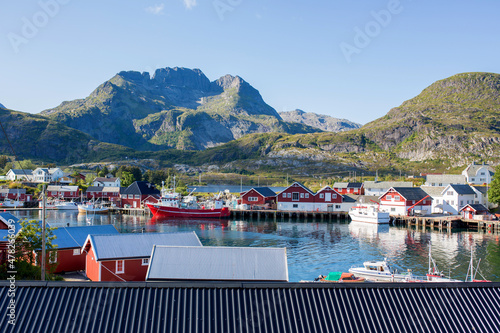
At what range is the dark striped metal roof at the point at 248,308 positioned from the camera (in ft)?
34.0

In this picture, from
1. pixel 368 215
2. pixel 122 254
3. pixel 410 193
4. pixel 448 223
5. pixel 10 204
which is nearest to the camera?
pixel 122 254

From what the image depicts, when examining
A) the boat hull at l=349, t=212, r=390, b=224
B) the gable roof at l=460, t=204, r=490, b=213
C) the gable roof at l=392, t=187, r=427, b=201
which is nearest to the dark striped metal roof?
the boat hull at l=349, t=212, r=390, b=224

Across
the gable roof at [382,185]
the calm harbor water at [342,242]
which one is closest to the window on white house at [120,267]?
the calm harbor water at [342,242]

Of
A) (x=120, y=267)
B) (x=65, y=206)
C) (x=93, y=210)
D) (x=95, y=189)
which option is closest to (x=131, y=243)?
(x=120, y=267)

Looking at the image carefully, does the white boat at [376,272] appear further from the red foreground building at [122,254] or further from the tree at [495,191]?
the tree at [495,191]

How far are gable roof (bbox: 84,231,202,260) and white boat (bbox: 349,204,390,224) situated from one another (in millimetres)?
54683

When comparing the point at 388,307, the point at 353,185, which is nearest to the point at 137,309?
the point at 388,307

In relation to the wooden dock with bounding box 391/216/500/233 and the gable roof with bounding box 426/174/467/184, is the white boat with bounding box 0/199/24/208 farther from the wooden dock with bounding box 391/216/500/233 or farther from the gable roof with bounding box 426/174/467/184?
the gable roof with bounding box 426/174/467/184

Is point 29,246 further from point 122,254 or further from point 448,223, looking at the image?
point 448,223

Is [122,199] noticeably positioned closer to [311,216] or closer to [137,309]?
[311,216]

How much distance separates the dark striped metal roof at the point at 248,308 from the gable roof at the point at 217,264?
7.07 meters

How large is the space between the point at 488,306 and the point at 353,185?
Answer: 4023 inches

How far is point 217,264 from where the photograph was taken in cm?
1923

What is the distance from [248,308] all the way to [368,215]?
68.6m
